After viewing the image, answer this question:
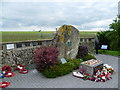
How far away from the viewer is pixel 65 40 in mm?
6621

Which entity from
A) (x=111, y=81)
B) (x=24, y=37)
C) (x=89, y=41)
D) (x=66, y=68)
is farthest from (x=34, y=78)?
(x=89, y=41)

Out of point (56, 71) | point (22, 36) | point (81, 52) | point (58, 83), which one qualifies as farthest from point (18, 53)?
point (81, 52)

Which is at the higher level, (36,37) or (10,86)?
(36,37)

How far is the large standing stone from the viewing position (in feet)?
21.7

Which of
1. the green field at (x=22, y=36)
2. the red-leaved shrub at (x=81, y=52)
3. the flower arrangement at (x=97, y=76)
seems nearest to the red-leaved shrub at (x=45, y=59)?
the flower arrangement at (x=97, y=76)

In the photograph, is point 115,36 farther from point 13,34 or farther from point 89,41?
point 13,34

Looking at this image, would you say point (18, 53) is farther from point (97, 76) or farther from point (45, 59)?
point (97, 76)

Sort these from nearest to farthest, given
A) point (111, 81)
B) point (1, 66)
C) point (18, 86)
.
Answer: point (18, 86) → point (111, 81) → point (1, 66)

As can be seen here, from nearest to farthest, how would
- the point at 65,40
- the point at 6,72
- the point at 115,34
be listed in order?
the point at 6,72, the point at 65,40, the point at 115,34

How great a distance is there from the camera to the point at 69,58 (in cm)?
686

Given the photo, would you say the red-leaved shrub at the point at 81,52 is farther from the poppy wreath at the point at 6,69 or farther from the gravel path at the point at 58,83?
the poppy wreath at the point at 6,69

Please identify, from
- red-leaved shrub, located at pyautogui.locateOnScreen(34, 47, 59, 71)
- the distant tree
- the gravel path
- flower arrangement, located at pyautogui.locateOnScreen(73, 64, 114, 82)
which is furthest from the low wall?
the distant tree

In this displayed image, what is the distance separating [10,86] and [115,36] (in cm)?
1080

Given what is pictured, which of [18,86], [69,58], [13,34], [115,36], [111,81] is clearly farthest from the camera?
[115,36]
